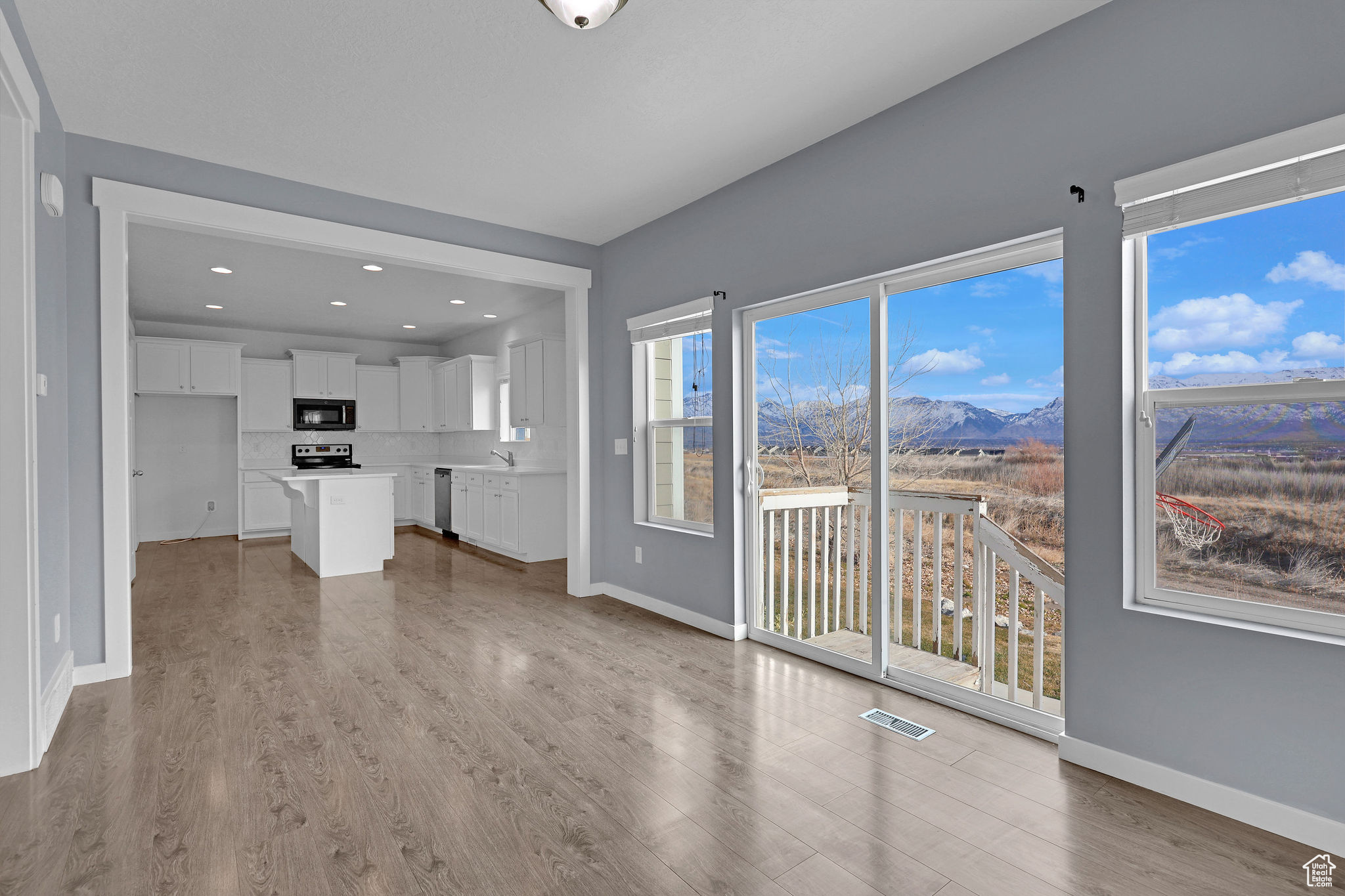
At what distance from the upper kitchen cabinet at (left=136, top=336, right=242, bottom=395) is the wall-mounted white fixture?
5695 millimetres

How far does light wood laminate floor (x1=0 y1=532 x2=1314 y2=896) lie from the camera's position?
179 centimetres

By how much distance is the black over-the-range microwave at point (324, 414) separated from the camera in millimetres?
8492

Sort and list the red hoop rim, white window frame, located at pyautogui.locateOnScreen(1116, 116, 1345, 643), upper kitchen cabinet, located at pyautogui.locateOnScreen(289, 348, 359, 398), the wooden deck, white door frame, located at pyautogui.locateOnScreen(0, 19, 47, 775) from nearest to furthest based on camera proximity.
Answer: white window frame, located at pyautogui.locateOnScreen(1116, 116, 1345, 643) → the red hoop rim → white door frame, located at pyautogui.locateOnScreen(0, 19, 47, 775) → the wooden deck → upper kitchen cabinet, located at pyautogui.locateOnScreen(289, 348, 359, 398)

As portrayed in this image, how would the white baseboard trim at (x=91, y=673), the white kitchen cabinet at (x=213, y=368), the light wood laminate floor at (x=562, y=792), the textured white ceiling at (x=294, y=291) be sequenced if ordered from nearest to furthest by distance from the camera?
1. the light wood laminate floor at (x=562, y=792)
2. the white baseboard trim at (x=91, y=673)
3. the textured white ceiling at (x=294, y=291)
4. the white kitchen cabinet at (x=213, y=368)

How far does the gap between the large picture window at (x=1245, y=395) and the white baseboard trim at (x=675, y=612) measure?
217cm

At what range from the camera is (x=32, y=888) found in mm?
1743

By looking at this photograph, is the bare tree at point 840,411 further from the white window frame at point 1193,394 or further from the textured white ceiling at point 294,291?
the textured white ceiling at point 294,291

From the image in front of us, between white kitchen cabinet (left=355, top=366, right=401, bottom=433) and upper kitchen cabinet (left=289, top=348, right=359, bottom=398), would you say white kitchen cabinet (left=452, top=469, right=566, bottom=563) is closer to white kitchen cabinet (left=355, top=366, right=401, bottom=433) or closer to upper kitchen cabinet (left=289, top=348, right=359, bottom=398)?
white kitchen cabinet (left=355, top=366, right=401, bottom=433)

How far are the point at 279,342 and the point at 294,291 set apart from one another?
276cm

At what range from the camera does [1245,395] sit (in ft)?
6.85

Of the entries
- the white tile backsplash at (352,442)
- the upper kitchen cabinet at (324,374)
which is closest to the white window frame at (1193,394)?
the white tile backsplash at (352,442)

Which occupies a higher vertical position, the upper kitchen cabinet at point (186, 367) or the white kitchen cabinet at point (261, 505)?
the upper kitchen cabinet at point (186, 367)

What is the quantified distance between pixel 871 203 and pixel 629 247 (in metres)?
2.11

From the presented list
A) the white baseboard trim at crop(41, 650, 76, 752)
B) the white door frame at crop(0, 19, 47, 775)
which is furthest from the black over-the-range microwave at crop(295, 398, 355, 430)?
the white door frame at crop(0, 19, 47, 775)
